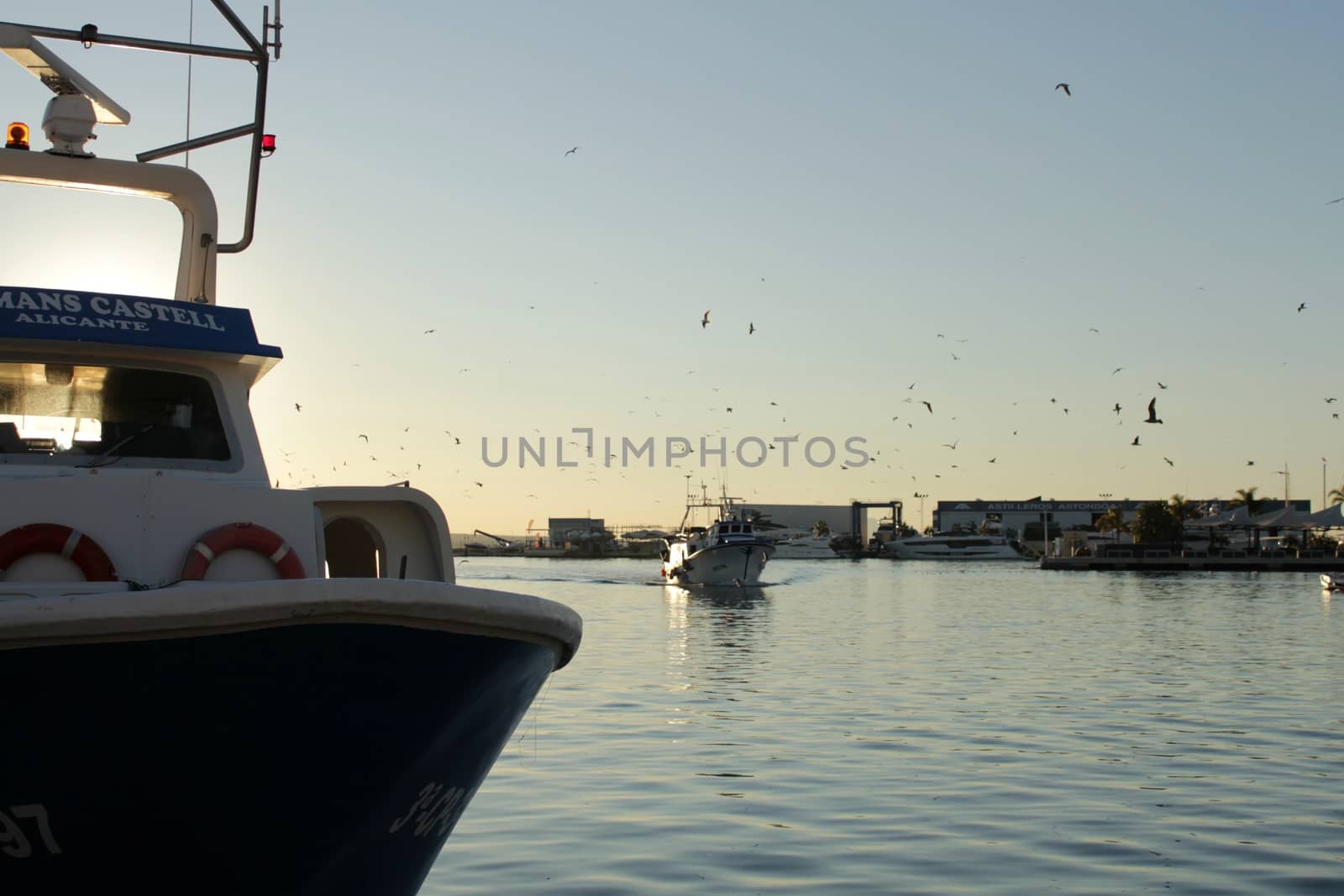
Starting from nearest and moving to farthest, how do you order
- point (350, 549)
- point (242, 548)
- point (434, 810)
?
point (242, 548), point (434, 810), point (350, 549)

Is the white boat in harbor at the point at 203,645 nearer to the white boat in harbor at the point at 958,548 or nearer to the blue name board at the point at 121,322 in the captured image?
the blue name board at the point at 121,322

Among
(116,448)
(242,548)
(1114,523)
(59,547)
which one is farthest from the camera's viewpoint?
(1114,523)

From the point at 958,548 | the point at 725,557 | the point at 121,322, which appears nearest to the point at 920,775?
Result: the point at 121,322

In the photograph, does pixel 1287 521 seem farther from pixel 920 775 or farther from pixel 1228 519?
pixel 920 775

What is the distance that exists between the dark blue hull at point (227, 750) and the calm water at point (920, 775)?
142 inches

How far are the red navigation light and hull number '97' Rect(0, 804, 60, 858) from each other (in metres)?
4.25

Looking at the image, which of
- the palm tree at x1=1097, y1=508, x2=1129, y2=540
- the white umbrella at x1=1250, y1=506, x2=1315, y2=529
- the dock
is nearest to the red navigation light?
the dock

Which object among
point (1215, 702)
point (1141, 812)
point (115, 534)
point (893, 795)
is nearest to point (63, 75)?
point (115, 534)

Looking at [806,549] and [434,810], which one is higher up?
[434,810]

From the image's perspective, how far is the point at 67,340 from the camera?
7.24m

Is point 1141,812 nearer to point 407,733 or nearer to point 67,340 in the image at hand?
point 407,733

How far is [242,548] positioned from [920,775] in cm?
887

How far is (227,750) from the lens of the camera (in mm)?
5758

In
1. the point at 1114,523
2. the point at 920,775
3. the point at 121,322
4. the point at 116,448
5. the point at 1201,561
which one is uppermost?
the point at 1114,523
